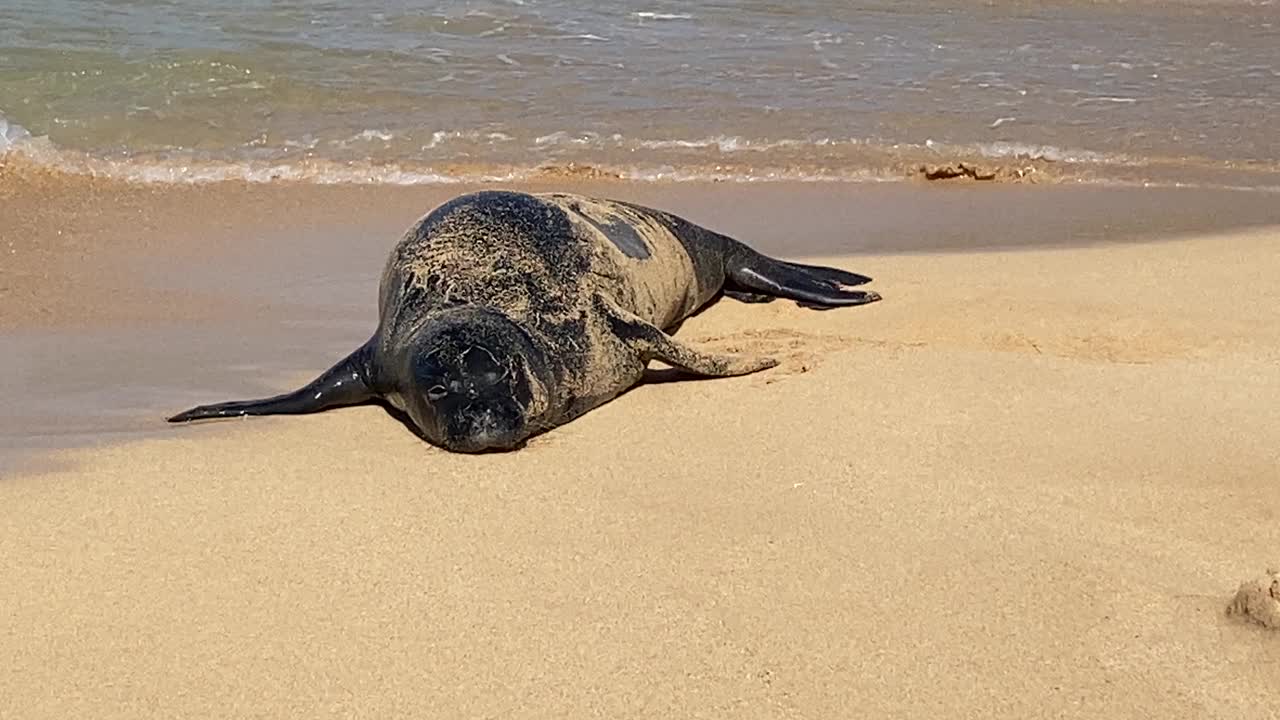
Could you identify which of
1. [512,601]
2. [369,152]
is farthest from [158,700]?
[369,152]

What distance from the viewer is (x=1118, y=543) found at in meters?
3.28

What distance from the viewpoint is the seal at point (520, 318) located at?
4.39 metres

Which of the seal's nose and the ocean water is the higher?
the ocean water

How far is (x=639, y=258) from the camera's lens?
18.6ft

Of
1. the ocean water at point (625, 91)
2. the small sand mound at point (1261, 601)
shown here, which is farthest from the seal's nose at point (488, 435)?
the ocean water at point (625, 91)

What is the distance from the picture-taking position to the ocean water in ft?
28.9

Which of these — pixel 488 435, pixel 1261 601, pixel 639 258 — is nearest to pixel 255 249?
pixel 639 258

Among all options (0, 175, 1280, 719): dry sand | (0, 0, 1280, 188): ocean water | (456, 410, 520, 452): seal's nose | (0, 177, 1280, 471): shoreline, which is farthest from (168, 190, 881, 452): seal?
(0, 0, 1280, 188): ocean water

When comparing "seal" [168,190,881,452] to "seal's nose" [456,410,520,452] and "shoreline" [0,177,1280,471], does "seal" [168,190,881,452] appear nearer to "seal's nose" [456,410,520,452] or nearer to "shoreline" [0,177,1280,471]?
"seal's nose" [456,410,520,452]

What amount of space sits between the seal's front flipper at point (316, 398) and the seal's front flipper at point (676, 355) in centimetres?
80

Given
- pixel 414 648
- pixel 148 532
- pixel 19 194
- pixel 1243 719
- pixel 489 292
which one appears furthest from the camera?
pixel 19 194

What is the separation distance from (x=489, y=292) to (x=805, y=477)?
1540 mm

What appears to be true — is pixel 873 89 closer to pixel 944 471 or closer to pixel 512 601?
pixel 944 471

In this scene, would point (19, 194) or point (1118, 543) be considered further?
point (19, 194)
